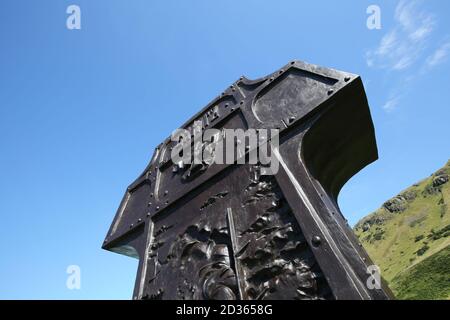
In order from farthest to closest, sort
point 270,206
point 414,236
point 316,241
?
point 414,236, point 270,206, point 316,241

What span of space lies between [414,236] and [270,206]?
68.0m

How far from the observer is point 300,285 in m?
2.07

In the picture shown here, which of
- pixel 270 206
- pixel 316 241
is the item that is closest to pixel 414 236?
pixel 270 206

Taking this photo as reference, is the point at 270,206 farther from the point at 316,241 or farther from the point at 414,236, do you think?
the point at 414,236

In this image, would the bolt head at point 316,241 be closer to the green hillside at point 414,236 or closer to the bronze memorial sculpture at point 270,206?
the bronze memorial sculpture at point 270,206

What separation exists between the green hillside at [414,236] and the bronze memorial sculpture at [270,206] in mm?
34470

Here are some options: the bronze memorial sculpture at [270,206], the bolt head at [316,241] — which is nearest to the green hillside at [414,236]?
the bronze memorial sculpture at [270,206]

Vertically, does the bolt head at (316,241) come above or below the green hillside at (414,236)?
below

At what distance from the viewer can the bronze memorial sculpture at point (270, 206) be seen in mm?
2137

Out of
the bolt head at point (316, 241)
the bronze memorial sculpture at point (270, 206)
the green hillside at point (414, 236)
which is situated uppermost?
the green hillside at point (414, 236)

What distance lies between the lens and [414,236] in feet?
193

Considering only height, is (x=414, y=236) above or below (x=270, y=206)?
above

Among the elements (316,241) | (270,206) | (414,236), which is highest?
(414,236)
